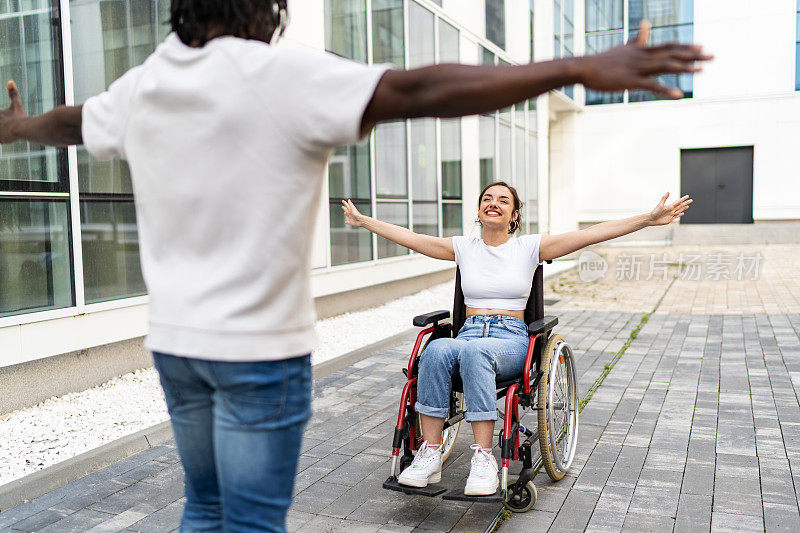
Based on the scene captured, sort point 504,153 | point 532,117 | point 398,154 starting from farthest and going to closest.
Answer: point 532,117 → point 504,153 → point 398,154

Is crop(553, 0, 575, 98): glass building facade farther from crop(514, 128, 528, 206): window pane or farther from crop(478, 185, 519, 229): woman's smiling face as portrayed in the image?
crop(478, 185, 519, 229): woman's smiling face

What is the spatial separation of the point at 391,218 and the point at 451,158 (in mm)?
2431

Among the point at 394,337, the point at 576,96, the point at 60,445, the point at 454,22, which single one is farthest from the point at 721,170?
the point at 60,445

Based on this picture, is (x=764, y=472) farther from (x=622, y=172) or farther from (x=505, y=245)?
(x=622, y=172)

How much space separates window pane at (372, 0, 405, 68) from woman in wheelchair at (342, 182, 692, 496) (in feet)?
19.8

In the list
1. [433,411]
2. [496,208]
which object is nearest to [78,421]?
[433,411]

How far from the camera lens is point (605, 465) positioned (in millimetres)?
3783

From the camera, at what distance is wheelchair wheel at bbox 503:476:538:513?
3.18 m

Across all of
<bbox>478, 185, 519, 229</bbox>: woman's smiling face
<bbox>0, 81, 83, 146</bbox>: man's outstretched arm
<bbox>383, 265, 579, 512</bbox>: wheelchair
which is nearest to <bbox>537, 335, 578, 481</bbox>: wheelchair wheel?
<bbox>383, 265, 579, 512</bbox>: wheelchair

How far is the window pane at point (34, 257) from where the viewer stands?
15.1 ft

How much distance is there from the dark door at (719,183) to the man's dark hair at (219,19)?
71.9ft

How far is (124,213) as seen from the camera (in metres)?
5.51

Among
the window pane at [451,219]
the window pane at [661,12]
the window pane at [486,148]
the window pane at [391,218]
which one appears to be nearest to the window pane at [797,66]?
the window pane at [661,12]

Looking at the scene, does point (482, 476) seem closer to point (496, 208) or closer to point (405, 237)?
point (405, 237)
